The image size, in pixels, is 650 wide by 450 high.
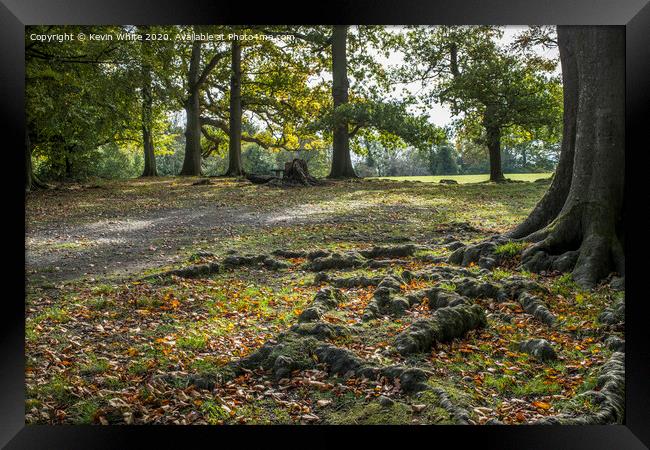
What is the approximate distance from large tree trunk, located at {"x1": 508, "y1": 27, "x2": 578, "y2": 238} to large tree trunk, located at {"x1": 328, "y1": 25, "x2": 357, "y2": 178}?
220 cm

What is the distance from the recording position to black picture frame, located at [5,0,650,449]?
331 cm

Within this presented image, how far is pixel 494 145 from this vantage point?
5277mm

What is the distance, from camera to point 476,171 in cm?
504

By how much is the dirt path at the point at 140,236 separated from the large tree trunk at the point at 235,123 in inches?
22.2

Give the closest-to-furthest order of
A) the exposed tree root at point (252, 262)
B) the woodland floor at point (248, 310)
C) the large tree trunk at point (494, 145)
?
the woodland floor at point (248, 310) < the large tree trunk at point (494, 145) < the exposed tree root at point (252, 262)

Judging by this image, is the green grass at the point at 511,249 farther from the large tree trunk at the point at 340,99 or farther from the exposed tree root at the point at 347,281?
the large tree trunk at the point at 340,99

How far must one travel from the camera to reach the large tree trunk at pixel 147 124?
17.7ft

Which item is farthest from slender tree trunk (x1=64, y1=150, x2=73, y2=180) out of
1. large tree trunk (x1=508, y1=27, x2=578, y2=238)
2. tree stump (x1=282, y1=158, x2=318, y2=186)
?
large tree trunk (x1=508, y1=27, x2=578, y2=238)

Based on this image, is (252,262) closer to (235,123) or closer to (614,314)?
(235,123)

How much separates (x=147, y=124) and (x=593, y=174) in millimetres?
5107

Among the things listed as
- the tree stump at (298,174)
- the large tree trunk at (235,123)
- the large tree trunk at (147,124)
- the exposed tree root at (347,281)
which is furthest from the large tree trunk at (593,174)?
the large tree trunk at (147,124)

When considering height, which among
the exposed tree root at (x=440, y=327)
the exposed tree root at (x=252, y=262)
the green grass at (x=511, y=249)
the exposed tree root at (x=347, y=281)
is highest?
the green grass at (x=511, y=249)

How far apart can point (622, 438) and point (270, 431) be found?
8.06 ft

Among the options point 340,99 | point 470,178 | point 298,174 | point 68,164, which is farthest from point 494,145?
point 68,164
